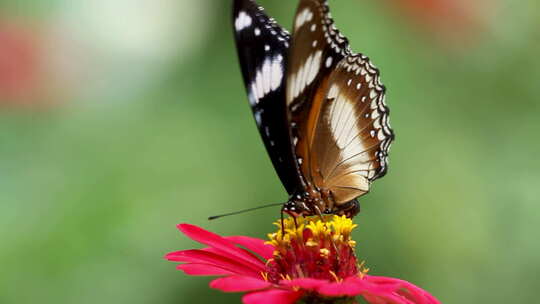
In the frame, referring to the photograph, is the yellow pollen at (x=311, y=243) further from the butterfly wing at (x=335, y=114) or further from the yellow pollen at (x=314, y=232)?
the butterfly wing at (x=335, y=114)

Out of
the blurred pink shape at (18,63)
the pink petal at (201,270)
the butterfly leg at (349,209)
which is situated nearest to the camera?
the pink petal at (201,270)

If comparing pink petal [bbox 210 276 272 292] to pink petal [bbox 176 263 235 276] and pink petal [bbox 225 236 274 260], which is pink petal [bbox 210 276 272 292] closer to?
pink petal [bbox 176 263 235 276]

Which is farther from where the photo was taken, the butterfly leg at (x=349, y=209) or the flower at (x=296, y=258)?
the butterfly leg at (x=349, y=209)

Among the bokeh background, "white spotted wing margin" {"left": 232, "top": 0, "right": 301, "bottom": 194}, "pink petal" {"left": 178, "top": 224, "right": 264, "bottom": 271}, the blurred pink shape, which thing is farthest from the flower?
the blurred pink shape

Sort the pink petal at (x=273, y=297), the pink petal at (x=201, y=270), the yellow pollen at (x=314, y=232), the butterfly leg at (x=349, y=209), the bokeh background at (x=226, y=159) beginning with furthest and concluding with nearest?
the bokeh background at (x=226, y=159), the butterfly leg at (x=349, y=209), the yellow pollen at (x=314, y=232), the pink petal at (x=201, y=270), the pink petal at (x=273, y=297)

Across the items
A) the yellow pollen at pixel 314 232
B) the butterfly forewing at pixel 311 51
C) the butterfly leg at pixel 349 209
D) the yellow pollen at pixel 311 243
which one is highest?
the butterfly forewing at pixel 311 51

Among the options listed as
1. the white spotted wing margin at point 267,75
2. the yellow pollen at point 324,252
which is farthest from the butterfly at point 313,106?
the yellow pollen at point 324,252

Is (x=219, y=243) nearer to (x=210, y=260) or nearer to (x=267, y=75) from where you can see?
(x=210, y=260)

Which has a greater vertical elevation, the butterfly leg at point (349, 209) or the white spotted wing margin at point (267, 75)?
the white spotted wing margin at point (267, 75)
